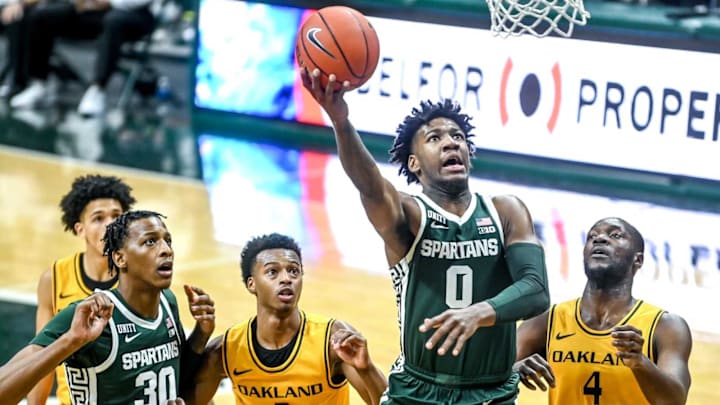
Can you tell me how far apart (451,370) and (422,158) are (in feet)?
2.75

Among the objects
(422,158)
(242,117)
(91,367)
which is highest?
(422,158)

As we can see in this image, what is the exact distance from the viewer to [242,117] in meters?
15.2

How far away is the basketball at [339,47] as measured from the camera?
5.27 m

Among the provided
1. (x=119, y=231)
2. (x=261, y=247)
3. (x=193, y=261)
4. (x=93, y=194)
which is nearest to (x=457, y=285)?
(x=261, y=247)

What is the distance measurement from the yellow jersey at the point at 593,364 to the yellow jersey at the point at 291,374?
930mm

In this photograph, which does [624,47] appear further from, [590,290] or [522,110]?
[590,290]

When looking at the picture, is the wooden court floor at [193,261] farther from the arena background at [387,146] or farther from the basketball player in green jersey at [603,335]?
the basketball player in green jersey at [603,335]

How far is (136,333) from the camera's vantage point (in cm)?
564

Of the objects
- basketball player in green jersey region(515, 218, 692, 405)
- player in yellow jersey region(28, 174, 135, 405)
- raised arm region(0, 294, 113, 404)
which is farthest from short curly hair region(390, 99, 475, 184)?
player in yellow jersey region(28, 174, 135, 405)

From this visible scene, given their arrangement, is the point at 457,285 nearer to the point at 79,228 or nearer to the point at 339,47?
the point at 339,47

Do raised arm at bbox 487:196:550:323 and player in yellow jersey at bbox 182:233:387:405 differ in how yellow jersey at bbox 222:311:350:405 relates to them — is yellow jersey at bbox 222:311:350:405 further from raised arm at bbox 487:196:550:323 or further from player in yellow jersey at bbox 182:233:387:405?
raised arm at bbox 487:196:550:323

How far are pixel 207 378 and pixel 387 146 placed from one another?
8065mm

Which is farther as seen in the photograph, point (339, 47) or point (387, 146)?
point (387, 146)

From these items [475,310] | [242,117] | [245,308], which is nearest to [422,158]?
[475,310]
